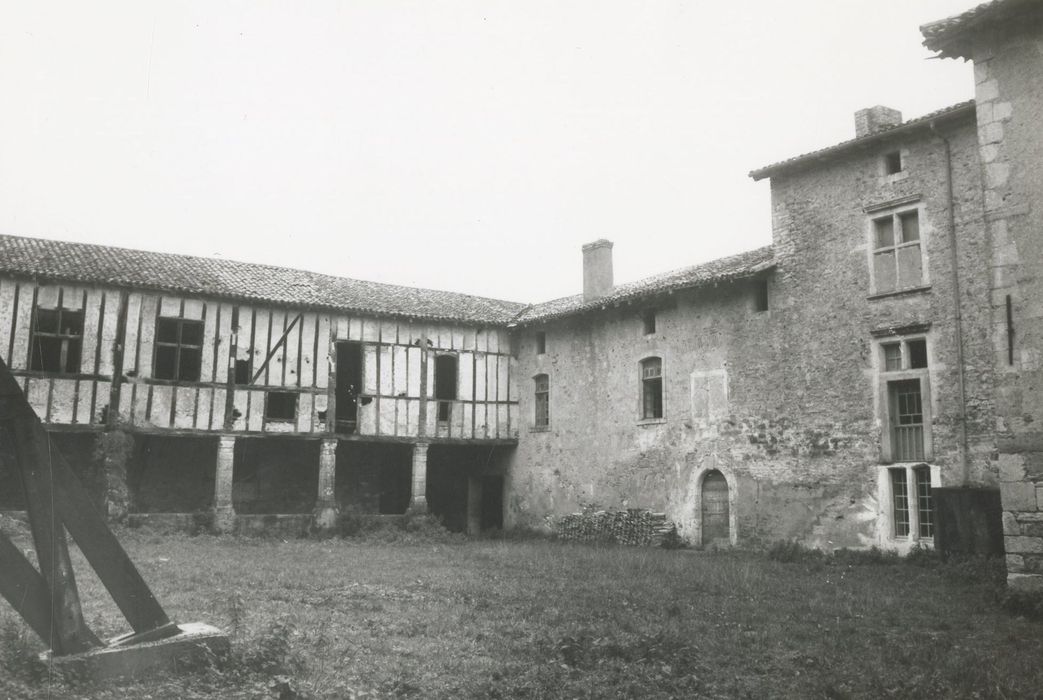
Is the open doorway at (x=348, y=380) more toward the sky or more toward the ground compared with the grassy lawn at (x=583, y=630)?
more toward the sky

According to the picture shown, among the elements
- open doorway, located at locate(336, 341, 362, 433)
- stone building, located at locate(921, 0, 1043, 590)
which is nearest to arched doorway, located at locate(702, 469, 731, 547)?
stone building, located at locate(921, 0, 1043, 590)

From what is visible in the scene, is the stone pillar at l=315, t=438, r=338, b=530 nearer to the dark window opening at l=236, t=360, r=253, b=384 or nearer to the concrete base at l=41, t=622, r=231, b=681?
the dark window opening at l=236, t=360, r=253, b=384

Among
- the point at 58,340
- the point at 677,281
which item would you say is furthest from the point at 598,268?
the point at 58,340

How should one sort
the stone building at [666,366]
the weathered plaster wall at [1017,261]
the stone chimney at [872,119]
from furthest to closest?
the stone chimney at [872,119]
the stone building at [666,366]
the weathered plaster wall at [1017,261]

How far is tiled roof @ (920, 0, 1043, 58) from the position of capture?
9680 millimetres

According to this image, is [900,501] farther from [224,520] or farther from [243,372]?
[243,372]

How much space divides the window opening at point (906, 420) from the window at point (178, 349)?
1480cm

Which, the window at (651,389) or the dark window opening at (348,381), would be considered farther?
the dark window opening at (348,381)

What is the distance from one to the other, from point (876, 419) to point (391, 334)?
12.0 m

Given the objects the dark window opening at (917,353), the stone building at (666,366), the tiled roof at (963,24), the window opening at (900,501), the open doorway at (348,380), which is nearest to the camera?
the tiled roof at (963,24)

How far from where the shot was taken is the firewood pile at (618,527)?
18797 millimetres

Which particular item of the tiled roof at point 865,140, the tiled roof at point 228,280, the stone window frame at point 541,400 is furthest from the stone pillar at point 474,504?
the tiled roof at point 865,140

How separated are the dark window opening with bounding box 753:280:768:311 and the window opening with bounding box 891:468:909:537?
432cm

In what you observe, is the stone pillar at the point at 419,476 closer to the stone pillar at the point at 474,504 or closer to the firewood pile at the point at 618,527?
the stone pillar at the point at 474,504
